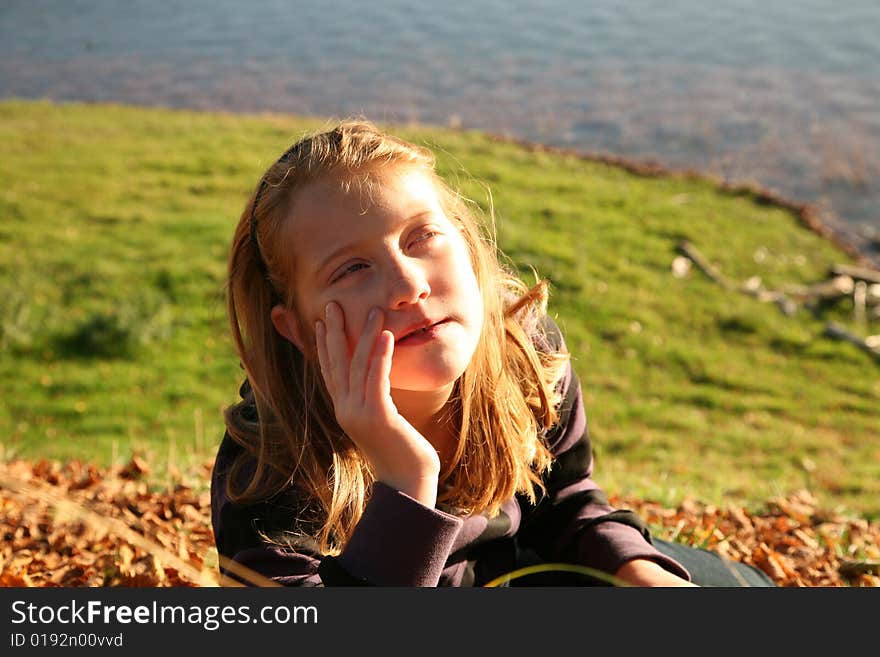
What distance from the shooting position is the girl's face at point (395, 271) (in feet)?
7.52

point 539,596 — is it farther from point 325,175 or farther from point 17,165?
point 17,165

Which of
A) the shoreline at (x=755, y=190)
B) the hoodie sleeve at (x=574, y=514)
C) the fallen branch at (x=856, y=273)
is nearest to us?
the hoodie sleeve at (x=574, y=514)

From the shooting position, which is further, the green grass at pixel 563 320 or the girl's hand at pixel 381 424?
the green grass at pixel 563 320

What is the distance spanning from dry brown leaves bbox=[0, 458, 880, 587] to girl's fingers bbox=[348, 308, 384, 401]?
1.05 meters

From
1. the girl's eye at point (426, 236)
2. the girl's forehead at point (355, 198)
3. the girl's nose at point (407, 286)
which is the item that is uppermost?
the girl's forehead at point (355, 198)

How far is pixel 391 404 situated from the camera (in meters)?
2.25

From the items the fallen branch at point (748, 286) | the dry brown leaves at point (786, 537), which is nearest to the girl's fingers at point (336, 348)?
the dry brown leaves at point (786, 537)

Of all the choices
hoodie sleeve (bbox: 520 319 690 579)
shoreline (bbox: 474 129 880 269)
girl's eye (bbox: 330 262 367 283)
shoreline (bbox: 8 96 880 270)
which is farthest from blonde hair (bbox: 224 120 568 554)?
shoreline (bbox: 474 129 880 269)

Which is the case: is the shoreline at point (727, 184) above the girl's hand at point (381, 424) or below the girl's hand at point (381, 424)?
below

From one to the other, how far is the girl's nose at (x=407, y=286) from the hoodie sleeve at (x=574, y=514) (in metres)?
0.83

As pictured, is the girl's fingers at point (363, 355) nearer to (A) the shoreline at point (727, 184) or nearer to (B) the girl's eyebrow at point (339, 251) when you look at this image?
(B) the girl's eyebrow at point (339, 251)

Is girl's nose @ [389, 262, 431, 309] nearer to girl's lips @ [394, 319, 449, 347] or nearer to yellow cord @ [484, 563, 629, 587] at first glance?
girl's lips @ [394, 319, 449, 347]

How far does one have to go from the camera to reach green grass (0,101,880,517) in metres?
8.53

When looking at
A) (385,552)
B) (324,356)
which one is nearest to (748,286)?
(324,356)
